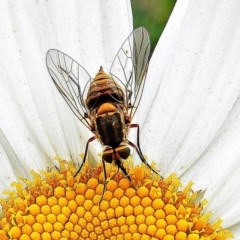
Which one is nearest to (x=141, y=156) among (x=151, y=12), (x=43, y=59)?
(x=43, y=59)

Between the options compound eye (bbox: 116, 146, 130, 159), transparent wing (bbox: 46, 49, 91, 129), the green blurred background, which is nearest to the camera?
compound eye (bbox: 116, 146, 130, 159)

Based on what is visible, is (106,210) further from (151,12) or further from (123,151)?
(151,12)

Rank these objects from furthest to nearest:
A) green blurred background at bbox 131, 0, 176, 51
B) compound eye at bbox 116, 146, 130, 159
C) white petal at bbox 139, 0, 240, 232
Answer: green blurred background at bbox 131, 0, 176, 51 → white petal at bbox 139, 0, 240, 232 → compound eye at bbox 116, 146, 130, 159

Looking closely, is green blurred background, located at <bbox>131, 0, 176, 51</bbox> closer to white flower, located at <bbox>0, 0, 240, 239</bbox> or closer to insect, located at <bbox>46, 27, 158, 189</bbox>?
white flower, located at <bbox>0, 0, 240, 239</bbox>

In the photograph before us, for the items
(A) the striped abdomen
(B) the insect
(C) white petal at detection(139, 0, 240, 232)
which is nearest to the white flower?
(C) white petal at detection(139, 0, 240, 232)

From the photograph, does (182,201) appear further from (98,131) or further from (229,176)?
(98,131)

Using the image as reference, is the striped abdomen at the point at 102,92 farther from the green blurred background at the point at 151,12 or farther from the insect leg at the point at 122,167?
the green blurred background at the point at 151,12
